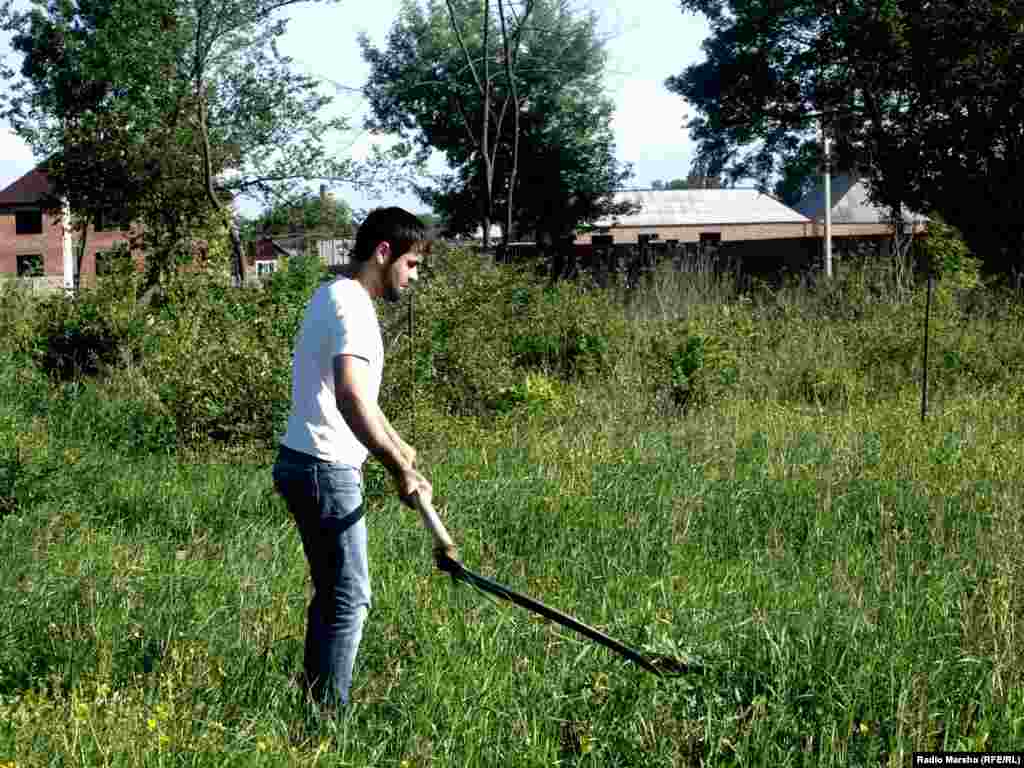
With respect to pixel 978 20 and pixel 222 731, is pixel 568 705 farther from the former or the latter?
pixel 978 20

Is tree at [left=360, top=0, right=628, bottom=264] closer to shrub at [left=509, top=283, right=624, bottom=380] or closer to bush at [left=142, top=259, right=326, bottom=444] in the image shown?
shrub at [left=509, top=283, right=624, bottom=380]

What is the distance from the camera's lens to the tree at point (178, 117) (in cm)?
2653

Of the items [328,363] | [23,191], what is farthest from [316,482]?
[23,191]

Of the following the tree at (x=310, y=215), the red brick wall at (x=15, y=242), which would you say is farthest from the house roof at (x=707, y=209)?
the tree at (x=310, y=215)

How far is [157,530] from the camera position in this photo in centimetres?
703

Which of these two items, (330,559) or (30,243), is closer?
(330,559)

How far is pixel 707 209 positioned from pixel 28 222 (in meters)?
36.6

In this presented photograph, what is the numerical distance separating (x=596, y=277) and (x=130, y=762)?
1894 centimetres

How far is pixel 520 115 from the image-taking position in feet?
143

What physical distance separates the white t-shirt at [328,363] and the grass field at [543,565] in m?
0.89

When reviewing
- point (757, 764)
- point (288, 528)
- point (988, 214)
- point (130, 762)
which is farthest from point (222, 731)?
point (988, 214)

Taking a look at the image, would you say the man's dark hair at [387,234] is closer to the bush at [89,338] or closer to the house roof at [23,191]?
the bush at [89,338]

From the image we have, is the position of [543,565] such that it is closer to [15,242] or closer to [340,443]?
[340,443]

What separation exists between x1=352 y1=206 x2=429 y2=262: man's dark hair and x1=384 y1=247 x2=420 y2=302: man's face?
0.02 m
